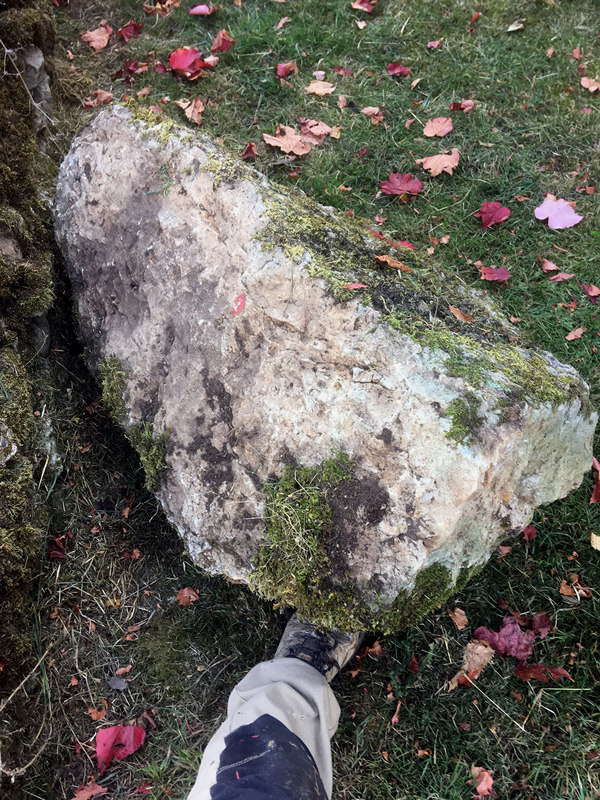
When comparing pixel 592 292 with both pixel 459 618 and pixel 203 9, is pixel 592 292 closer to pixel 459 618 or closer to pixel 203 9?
pixel 459 618

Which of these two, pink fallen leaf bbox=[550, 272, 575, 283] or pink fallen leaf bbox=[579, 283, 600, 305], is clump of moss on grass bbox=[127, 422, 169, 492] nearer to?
pink fallen leaf bbox=[550, 272, 575, 283]

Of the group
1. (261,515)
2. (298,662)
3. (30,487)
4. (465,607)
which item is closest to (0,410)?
(30,487)

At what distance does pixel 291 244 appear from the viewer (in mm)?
2240

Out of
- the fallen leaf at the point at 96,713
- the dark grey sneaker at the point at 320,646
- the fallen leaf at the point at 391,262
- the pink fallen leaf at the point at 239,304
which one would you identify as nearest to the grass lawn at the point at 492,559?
the fallen leaf at the point at 96,713

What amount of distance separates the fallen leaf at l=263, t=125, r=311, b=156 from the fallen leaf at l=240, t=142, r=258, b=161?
0.10 meters

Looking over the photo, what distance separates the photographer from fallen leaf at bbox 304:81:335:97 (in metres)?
3.94

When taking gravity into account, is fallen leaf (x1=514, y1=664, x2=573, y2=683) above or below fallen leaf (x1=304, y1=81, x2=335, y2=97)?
below

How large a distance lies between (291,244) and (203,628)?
1.84 metres

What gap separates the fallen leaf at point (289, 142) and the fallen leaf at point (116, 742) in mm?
3572

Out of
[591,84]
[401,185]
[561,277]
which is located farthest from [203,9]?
[561,277]

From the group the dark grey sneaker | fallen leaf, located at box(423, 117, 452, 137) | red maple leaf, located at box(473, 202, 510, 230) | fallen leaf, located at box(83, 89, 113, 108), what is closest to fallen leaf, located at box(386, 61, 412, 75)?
fallen leaf, located at box(423, 117, 452, 137)

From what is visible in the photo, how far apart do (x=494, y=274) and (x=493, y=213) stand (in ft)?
1.48

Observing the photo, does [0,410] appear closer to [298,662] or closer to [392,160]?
[298,662]

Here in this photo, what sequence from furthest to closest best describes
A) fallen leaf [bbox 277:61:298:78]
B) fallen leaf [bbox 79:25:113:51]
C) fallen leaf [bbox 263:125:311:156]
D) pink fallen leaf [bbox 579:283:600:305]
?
1. fallen leaf [bbox 79:25:113:51]
2. fallen leaf [bbox 277:61:298:78]
3. fallen leaf [bbox 263:125:311:156]
4. pink fallen leaf [bbox 579:283:600:305]
